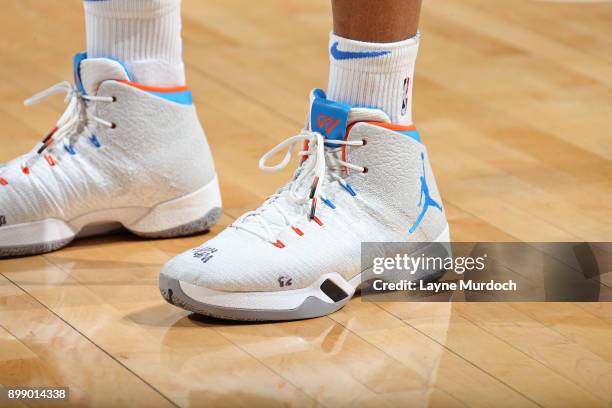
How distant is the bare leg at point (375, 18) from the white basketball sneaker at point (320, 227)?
A: 80mm

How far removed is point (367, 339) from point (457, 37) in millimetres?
1261

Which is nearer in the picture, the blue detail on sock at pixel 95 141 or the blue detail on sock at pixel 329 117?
the blue detail on sock at pixel 329 117

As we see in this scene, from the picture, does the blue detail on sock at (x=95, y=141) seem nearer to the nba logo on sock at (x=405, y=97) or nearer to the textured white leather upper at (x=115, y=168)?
the textured white leather upper at (x=115, y=168)

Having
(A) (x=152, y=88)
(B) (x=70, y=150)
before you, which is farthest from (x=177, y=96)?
(B) (x=70, y=150)

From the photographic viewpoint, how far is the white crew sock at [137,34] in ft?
4.66

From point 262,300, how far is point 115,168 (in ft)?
0.97

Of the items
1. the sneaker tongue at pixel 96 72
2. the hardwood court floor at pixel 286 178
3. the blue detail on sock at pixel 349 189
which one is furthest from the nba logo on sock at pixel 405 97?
the sneaker tongue at pixel 96 72

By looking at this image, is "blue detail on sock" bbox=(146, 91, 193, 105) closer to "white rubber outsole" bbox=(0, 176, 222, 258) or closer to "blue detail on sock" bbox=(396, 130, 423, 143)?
"white rubber outsole" bbox=(0, 176, 222, 258)

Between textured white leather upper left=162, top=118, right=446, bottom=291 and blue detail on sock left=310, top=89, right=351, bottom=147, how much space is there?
15 millimetres

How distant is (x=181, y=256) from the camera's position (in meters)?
1.26

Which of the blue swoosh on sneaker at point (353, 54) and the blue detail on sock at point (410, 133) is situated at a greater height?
the blue swoosh on sneaker at point (353, 54)

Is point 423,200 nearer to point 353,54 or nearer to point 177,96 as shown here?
point 353,54

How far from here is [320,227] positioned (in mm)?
1292

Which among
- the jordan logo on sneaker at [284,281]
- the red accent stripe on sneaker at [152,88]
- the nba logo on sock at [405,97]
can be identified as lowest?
the jordan logo on sneaker at [284,281]
